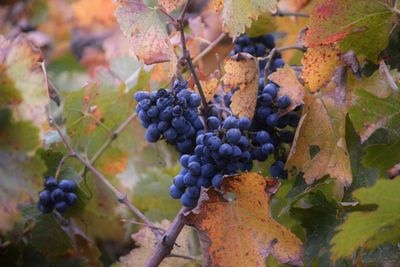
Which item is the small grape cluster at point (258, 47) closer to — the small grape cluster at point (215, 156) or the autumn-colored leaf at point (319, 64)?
the autumn-colored leaf at point (319, 64)

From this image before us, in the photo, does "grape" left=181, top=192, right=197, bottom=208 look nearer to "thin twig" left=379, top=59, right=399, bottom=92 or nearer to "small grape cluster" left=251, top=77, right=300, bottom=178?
"small grape cluster" left=251, top=77, right=300, bottom=178

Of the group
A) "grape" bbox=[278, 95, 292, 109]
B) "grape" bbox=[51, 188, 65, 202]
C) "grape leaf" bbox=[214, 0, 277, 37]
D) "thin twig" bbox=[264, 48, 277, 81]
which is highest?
"grape leaf" bbox=[214, 0, 277, 37]

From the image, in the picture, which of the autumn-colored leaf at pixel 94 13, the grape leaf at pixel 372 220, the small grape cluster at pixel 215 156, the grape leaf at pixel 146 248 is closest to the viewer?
the grape leaf at pixel 372 220

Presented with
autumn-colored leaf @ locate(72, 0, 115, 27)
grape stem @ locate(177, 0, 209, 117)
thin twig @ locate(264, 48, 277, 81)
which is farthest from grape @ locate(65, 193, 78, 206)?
autumn-colored leaf @ locate(72, 0, 115, 27)

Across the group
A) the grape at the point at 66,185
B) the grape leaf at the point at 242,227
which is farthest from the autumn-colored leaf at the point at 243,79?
the grape at the point at 66,185

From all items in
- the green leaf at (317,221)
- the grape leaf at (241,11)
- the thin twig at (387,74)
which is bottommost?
the green leaf at (317,221)

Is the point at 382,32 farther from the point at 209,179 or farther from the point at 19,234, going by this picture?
the point at 19,234

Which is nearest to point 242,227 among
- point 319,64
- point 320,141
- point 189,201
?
point 189,201
